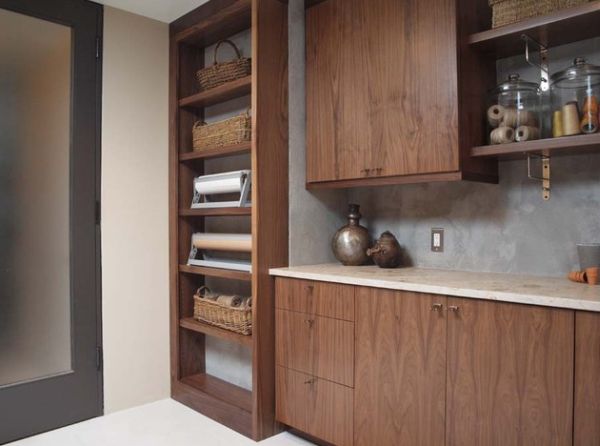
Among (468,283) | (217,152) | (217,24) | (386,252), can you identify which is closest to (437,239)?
(386,252)

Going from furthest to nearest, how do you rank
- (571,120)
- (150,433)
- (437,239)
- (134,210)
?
(134,210) → (150,433) → (437,239) → (571,120)

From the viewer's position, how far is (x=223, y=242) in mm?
2717

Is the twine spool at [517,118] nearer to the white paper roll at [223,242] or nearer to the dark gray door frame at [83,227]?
the white paper roll at [223,242]

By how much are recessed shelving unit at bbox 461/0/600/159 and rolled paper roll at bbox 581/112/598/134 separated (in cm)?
5

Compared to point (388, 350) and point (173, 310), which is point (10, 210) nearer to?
point (173, 310)

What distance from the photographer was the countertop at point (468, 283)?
1529 millimetres

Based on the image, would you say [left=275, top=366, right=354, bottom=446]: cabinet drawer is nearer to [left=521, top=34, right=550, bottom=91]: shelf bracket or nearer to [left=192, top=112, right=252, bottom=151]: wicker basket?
[left=192, top=112, right=252, bottom=151]: wicker basket

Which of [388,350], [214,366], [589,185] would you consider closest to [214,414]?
[214,366]

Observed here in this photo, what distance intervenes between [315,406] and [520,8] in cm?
192

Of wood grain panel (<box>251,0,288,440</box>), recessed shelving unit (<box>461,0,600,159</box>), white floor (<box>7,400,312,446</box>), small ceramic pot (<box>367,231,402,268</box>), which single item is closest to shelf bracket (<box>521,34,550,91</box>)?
recessed shelving unit (<box>461,0,600,159</box>)

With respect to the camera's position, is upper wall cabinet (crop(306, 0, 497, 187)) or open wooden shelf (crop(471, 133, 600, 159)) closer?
open wooden shelf (crop(471, 133, 600, 159))

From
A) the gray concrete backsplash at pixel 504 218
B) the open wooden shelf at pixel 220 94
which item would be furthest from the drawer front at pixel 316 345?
the open wooden shelf at pixel 220 94

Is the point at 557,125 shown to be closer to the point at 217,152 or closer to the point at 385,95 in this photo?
the point at 385,95

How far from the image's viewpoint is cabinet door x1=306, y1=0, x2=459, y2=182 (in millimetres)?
1986
